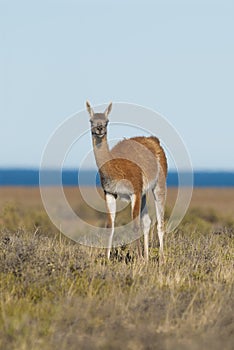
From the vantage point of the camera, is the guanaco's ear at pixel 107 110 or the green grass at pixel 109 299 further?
the guanaco's ear at pixel 107 110

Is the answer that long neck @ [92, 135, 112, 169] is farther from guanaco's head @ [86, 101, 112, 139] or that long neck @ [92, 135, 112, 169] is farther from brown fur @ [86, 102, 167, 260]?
guanaco's head @ [86, 101, 112, 139]

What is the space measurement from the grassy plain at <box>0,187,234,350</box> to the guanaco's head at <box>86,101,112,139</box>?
1.76 m

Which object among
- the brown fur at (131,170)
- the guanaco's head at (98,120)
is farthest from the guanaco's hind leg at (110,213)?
the guanaco's head at (98,120)

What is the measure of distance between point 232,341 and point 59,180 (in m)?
6.34

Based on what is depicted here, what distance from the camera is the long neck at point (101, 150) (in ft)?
43.4

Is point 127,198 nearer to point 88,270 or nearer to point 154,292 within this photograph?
point 88,270

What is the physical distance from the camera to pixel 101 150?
43.7 feet

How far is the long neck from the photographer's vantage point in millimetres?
13230

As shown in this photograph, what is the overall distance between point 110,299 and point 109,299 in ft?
0.06

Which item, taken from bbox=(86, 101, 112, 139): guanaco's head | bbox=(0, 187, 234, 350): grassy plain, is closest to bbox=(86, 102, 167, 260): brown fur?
bbox=(86, 101, 112, 139): guanaco's head

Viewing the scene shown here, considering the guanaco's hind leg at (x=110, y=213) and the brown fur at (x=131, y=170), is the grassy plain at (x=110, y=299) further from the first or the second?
the brown fur at (x=131, y=170)

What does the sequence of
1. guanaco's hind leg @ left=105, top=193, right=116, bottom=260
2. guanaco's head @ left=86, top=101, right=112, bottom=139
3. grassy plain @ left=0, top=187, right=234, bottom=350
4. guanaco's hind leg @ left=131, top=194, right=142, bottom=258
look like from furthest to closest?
1. guanaco's hind leg @ left=131, top=194, right=142, bottom=258
2. guanaco's hind leg @ left=105, top=193, right=116, bottom=260
3. guanaco's head @ left=86, top=101, right=112, bottom=139
4. grassy plain @ left=0, top=187, right=234, bottom=350

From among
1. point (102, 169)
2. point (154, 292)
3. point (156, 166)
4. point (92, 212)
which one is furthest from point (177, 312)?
point (92, 212)

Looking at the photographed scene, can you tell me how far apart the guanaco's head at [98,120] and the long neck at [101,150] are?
28 centimetres
